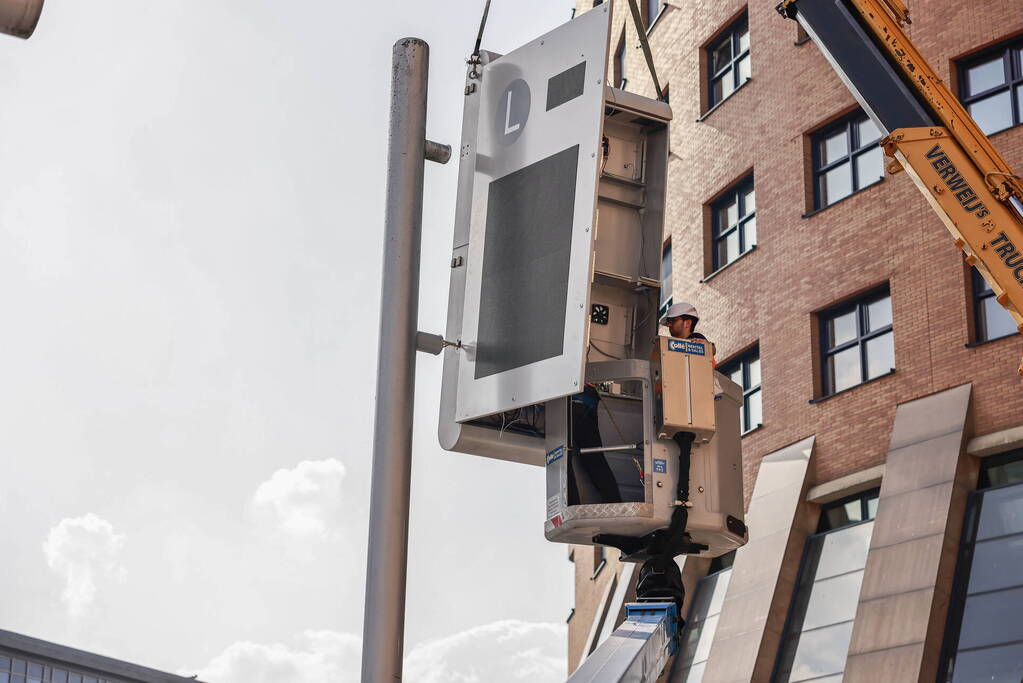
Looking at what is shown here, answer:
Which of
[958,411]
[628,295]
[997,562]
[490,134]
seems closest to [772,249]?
[958,411]

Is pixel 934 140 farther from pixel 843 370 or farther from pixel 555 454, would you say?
pixel 555 454

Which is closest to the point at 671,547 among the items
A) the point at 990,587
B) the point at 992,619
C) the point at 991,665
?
the point at 991,665

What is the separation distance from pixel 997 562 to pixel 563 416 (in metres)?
12.2

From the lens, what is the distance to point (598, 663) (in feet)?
18.5

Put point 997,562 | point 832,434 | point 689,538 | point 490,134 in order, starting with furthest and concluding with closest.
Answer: point 832,434 < point 997,562 < point 689,538 < point 490,134

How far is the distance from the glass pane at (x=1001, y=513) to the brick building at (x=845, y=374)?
3cm

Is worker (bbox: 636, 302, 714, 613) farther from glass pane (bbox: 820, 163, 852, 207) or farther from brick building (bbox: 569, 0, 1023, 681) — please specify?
glass pane (bbox: 820, 163, 852, 207)

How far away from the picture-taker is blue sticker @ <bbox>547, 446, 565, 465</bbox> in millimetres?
7617

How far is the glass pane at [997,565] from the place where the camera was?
58.3 ft

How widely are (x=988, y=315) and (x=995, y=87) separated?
3.54m

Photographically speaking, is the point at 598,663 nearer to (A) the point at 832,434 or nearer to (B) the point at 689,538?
(B) the point at 689,538

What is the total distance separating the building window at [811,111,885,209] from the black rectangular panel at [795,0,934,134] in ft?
18.8

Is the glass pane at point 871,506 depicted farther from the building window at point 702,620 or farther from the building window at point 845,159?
the building window at point 845,159

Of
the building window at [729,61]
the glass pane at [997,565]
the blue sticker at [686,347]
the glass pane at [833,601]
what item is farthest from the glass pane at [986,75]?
the blue sticker at [686,347]
